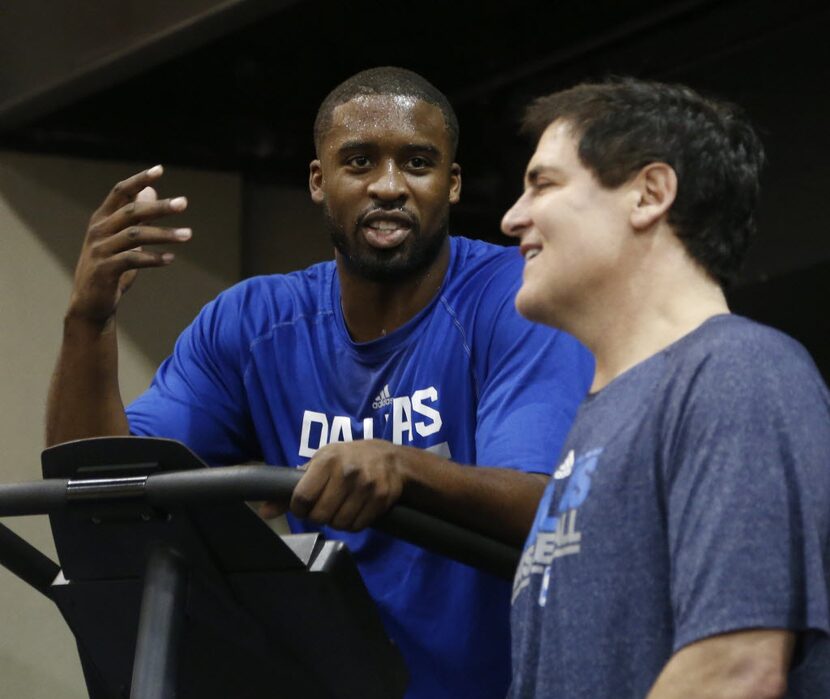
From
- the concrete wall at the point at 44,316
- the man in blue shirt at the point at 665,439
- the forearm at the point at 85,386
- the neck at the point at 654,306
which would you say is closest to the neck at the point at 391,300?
the forearm at the point at 85,386

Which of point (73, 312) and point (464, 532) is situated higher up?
point (73, 312)

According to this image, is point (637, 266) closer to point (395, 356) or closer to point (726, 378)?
point (726, 378)

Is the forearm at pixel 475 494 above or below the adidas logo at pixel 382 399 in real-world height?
below

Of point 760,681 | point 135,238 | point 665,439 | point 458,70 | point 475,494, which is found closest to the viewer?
point 760,681

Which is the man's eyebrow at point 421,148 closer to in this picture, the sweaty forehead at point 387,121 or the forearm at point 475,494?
the sweaty forehead at point 387,121

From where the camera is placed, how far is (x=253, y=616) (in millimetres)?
1509

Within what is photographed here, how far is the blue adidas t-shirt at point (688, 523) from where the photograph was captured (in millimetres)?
1102

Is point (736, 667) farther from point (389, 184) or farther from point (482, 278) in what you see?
point (389, 184)

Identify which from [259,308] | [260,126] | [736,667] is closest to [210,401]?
[259,308]

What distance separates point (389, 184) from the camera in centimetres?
212

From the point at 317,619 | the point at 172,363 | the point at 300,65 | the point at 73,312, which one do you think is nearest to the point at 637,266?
the point at 317,619

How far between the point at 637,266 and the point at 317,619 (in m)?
0.47

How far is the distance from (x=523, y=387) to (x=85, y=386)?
60 centimetres

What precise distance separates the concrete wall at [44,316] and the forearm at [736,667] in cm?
280
